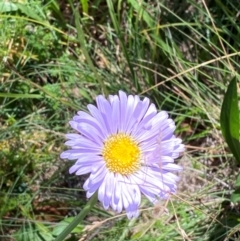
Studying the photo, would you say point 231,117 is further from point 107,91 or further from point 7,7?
point 7,7

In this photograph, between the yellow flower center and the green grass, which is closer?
the yellow flower center

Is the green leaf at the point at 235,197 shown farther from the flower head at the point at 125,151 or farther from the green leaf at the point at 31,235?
the green leaf at the point at 31,235

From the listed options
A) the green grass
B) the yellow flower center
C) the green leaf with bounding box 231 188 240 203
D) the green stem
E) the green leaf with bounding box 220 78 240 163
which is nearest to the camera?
the green stem

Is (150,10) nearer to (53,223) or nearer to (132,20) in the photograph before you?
(132,20)

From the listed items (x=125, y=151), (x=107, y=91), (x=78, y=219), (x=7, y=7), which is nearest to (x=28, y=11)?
(x=7, y=7)

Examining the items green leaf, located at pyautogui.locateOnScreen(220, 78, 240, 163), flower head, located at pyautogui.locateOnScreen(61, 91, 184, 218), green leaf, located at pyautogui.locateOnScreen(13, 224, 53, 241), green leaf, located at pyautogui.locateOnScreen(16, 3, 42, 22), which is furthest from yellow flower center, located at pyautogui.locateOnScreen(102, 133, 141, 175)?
green leaf, located at pyautogui.locateOnScreen(16, 3, 42, 22)

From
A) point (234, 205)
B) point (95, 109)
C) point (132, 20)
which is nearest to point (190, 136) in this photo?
point (234, 205)

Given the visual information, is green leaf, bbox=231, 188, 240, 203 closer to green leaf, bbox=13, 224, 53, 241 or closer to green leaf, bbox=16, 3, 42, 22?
green leaf, bbox=13, 224, 53, 241
